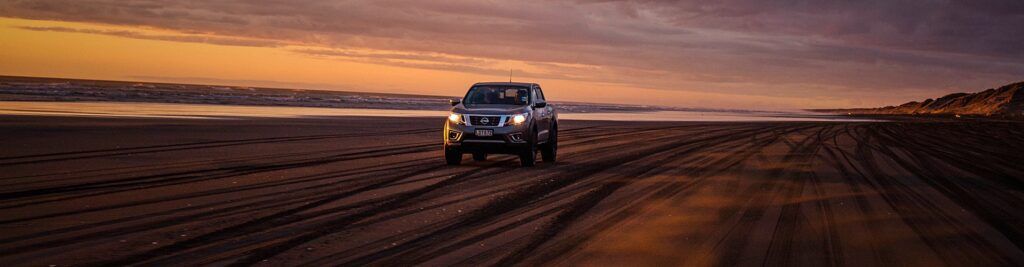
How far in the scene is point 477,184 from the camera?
13.3 m

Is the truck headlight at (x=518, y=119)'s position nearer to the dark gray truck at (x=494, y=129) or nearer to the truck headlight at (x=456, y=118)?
the dark gray truck at (x=494, y=129)

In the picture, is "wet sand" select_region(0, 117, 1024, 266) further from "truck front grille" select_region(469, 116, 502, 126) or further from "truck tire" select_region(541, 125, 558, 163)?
"truck front grille" select_region(469, 116, 502, 126)

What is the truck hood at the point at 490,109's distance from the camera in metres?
16.9

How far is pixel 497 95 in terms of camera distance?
18094 millimetres

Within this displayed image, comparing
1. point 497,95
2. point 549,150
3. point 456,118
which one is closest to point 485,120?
point 456,118

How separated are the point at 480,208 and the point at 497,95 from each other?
7.88 meters

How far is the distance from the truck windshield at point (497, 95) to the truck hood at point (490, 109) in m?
0.33

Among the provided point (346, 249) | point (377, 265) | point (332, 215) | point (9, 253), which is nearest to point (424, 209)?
point (332, 215)

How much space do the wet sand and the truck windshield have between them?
123cm

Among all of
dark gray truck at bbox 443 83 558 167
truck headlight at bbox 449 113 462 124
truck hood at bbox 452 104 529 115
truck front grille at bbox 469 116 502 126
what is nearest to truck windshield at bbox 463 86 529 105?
dark gray truck at bbox 443 83 558 167

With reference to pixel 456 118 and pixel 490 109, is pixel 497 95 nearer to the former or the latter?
pixel 490 109

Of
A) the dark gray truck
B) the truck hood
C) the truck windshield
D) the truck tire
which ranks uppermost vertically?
the truck windshield

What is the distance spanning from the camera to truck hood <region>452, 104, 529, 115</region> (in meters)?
16.9

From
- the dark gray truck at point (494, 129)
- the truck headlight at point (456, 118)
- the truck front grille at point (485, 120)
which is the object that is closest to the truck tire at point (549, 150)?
the dark gray truck at point (494, 129)
